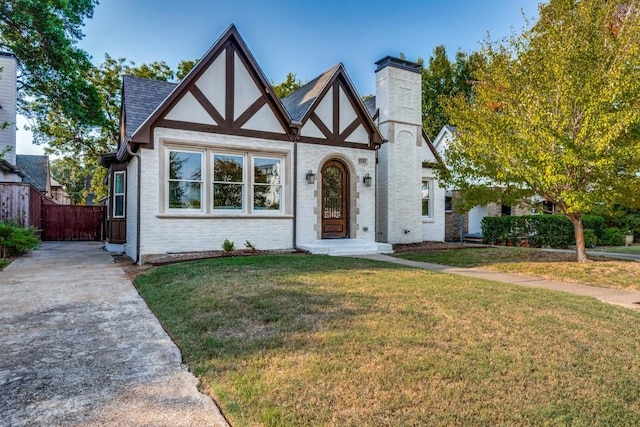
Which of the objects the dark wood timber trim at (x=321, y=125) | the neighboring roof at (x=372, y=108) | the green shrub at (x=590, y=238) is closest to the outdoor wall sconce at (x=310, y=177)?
the dark wood timber trim at (x=321, y=125)

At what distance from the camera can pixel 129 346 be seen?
416cm

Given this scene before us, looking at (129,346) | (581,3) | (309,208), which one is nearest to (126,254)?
(309,208)

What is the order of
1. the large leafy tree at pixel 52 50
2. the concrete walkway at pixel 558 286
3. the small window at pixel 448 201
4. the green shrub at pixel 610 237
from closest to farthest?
1. the concrete walkway at pixel 558 286
2. the large leafy tree at pixel 52 50
3. the green shrub at pixel 610 237
4. the small window at pixel 448 201

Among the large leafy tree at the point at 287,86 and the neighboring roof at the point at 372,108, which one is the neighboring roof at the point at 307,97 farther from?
the large leafy tree at the point at 287,86

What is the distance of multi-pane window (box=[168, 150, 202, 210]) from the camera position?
10922mm

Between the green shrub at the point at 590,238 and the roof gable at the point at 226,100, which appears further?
the green shrub at the point at 590,238

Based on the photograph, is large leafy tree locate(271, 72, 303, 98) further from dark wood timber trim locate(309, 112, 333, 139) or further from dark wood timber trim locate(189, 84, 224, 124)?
dark wood timber trim locate(189, 84, 224, 124)

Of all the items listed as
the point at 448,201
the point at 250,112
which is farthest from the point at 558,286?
the point at 448,201

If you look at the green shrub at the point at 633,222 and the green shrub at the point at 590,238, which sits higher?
the green shrub at the point at 633,222

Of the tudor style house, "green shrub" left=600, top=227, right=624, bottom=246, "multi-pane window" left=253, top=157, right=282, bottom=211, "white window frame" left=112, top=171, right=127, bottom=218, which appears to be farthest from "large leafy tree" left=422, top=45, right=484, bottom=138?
"white window frame" left=112, top=171, right=127, bottom=218

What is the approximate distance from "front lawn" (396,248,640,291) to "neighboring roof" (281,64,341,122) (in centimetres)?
556

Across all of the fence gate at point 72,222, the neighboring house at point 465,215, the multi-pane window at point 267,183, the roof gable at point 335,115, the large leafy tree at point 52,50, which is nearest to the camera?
the multi-pane window at point 267,183

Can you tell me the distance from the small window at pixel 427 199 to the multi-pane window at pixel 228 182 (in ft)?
29.5

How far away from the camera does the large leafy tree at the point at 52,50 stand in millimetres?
16859
